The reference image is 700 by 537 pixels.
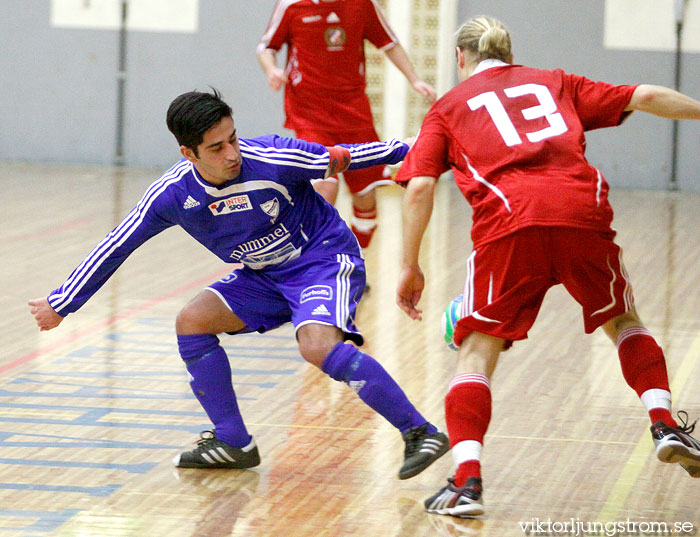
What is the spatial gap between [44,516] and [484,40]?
1.93 metres

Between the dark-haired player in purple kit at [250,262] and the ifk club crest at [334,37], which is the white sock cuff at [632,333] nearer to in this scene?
the dark-haired player in purple kit at [250,262]

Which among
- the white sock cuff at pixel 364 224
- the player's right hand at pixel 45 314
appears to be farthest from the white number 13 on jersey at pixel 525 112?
the white sock cuff at pixel 364 224

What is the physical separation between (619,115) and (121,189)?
8.05 meters

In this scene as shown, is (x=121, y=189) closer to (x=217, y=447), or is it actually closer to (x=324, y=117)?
(x=324, y=117)

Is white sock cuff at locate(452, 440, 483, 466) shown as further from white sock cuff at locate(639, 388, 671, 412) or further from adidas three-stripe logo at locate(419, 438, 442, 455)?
white sock cuff at locate(639, 388, 671, 412)

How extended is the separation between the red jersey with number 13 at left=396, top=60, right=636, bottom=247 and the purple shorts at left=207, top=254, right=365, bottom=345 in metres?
0.51

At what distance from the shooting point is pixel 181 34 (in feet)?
40.8

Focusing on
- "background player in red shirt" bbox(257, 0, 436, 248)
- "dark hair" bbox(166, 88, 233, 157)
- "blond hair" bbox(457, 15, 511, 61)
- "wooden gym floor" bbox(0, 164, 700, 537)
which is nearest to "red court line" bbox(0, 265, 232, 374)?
"wooden gym floor" bbox(0, 164, 700, 537)

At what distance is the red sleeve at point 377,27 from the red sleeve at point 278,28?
0.49 m

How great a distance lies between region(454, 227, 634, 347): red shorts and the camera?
326 cm

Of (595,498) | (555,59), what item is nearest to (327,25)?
(595,498)

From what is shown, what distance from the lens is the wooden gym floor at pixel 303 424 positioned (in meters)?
3.36

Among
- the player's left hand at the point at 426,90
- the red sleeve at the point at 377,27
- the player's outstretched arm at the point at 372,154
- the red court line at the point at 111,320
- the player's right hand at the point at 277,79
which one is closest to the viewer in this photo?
the player's outstretched arm at the point at 372,154

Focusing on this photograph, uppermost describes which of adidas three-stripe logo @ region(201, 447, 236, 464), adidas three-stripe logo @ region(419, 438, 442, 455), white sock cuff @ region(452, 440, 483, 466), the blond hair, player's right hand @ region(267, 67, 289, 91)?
the blond hair
